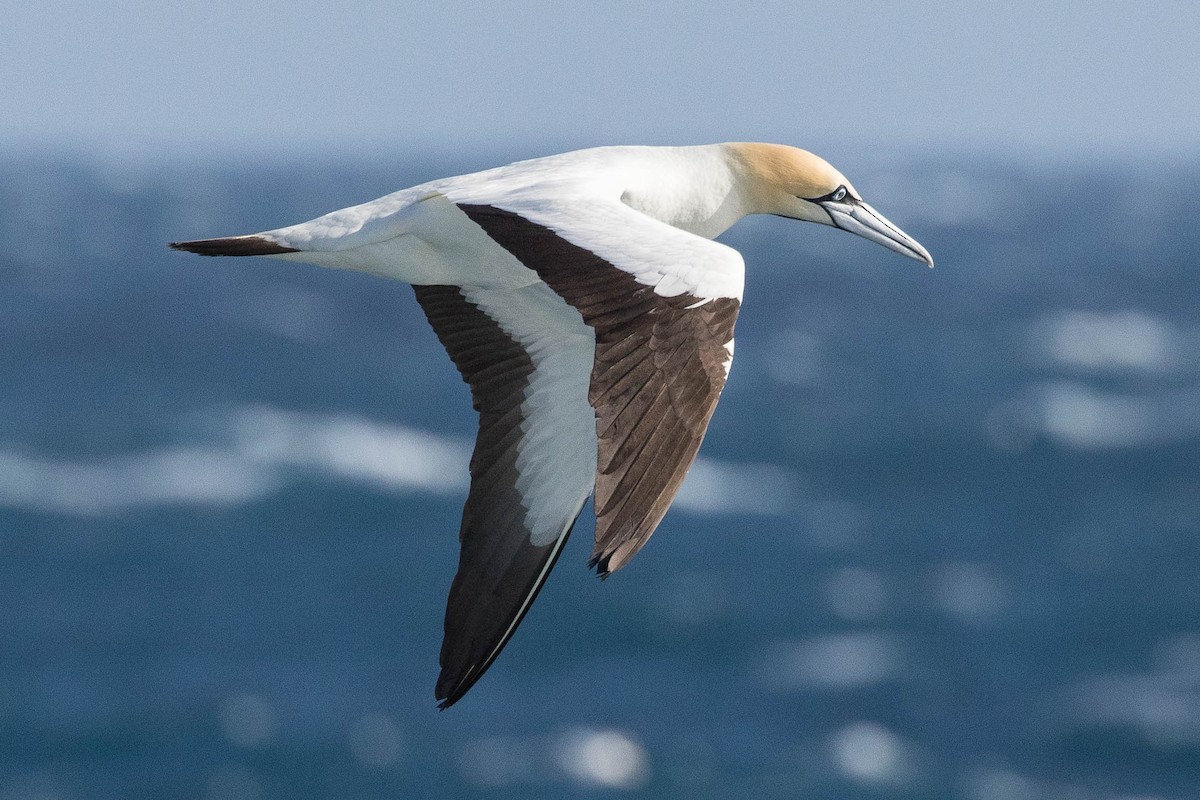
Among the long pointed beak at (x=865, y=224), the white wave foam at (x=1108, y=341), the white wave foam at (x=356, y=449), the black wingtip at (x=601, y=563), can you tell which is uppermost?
the long pointed beak at (x=865, y=224)

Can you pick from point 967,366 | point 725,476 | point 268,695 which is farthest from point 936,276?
point 268,695

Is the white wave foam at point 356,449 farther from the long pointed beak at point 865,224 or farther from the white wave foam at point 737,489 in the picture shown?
the long pointed beak at point 865,224

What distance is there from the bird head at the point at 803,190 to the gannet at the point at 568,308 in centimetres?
1

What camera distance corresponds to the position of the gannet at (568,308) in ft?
22.6

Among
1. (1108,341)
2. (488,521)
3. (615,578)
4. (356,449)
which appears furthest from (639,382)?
(1108,341)

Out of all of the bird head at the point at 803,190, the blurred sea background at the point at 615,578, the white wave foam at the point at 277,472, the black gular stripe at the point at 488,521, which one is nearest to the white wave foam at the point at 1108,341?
the blurred sea background at the point at 615,578

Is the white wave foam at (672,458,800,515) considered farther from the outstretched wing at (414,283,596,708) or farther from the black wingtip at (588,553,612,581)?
the black wingtip at (588,553,612,581)

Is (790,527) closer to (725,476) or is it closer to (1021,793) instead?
(725,476)

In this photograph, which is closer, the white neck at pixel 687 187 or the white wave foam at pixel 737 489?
the white neck at pixel 687 187

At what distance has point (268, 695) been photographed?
39.4 m

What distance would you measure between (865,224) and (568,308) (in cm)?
167

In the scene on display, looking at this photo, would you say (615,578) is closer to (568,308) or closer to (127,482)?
(127,482)

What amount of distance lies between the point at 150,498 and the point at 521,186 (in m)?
42.0

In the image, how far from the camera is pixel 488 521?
9562mm
